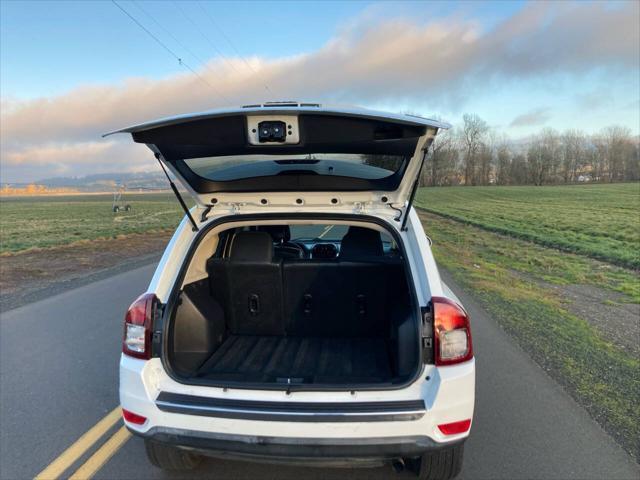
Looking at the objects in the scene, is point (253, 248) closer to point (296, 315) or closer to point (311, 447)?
point (296, 315)

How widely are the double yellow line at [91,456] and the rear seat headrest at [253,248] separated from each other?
60.2 inches

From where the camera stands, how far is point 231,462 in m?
2.83

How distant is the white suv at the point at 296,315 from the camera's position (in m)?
2.13

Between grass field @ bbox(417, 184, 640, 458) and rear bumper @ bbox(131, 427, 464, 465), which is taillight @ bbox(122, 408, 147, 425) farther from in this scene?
grass field @ bbox(417, 184, 640, 458)

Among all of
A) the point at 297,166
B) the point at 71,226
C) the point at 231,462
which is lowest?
the point at 71,226

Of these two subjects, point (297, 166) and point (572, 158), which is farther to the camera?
point (572, 158)

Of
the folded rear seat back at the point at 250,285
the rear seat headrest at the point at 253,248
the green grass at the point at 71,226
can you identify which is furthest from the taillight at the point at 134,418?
the green grass at the point at 71,226

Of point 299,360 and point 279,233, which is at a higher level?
point 279,233

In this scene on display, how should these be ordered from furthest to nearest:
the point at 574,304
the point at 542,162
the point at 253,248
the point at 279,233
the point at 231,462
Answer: the point at 542,162
the point at 574,304
the point at 279,233
the point at 253,248
the point at 231,462

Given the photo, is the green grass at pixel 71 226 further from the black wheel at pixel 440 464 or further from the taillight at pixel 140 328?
Result: the black wheel at pixel 440 464

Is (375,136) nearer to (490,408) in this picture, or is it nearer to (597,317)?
(490,408)

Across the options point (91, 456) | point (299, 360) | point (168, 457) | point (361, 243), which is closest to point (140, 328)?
point (168, 457)

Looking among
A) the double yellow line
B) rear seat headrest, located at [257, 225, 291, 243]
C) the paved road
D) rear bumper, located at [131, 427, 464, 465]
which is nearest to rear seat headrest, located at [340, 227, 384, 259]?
rear seat headrest, located at [257, 225, 291, 243]

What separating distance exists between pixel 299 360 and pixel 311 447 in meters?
1.15
